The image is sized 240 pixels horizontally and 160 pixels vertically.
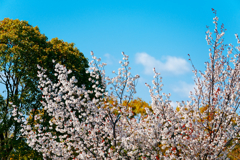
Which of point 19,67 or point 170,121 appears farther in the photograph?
point 19,67

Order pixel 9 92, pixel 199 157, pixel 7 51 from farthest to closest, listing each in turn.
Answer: pixel 9 92
pixel 7 51
pixel 199 157

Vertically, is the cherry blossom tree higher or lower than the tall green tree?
lower

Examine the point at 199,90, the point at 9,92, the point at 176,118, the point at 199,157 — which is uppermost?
the point at 9,92

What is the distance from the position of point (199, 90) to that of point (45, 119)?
904 centimetres

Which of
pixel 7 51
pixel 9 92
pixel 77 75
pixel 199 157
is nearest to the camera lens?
pixel 199 157

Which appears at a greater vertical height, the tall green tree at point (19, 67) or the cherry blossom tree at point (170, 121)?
the tall green tree at point (19, 67)

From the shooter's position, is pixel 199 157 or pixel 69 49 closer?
pixel 199 157

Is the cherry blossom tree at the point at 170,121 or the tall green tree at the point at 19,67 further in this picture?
the tall green tree at the point at 19,67

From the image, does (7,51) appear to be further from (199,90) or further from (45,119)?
(199,90)

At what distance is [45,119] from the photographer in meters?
12.7

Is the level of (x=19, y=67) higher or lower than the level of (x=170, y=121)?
higher

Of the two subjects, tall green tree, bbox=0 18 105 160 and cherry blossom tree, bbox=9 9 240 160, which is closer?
cherry blossom tree, bbox=9 9 240 160

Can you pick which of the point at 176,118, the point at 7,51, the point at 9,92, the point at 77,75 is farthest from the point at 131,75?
the point at 9,92

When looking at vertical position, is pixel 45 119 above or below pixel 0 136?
above
